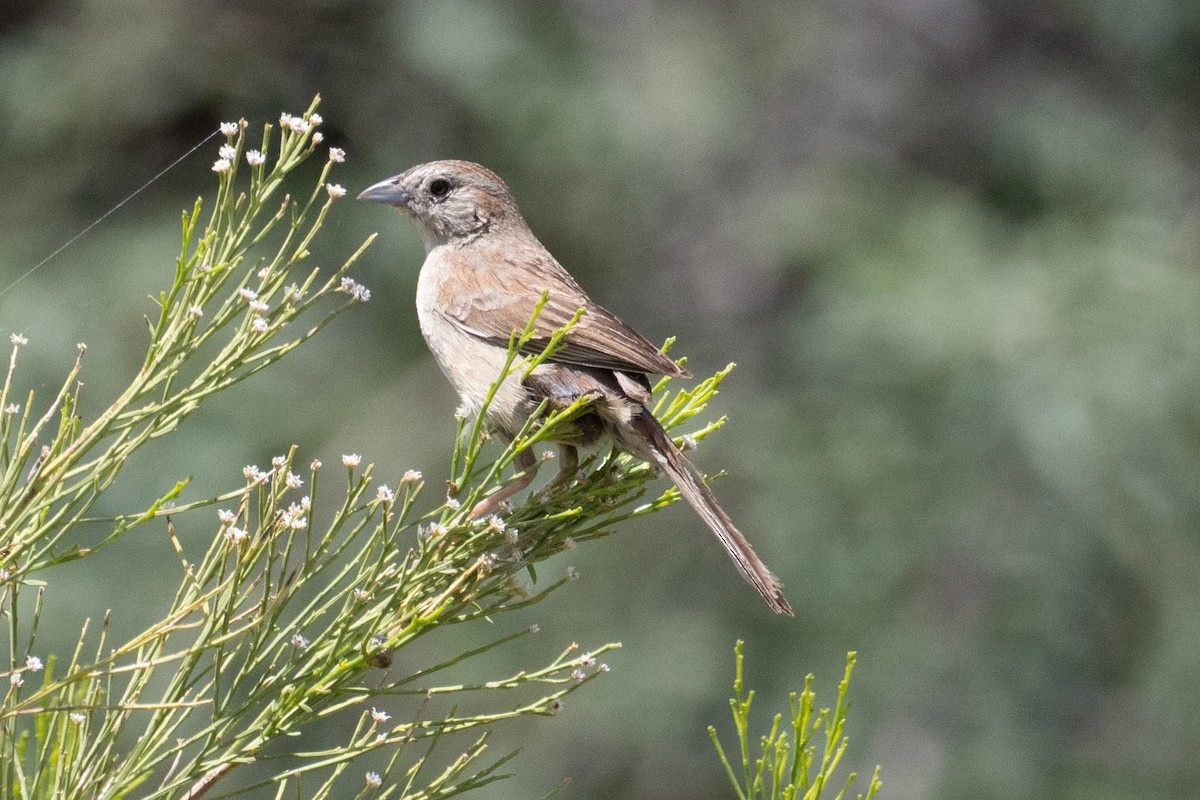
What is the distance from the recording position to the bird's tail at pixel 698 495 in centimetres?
284

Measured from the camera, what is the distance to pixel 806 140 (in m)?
9.40

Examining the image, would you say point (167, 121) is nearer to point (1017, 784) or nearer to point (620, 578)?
point (620, 578)

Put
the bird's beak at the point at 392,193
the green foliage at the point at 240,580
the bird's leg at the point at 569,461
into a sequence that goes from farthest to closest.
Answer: the bird's beak at the point at 392,193
the bird's leg at the point at 569,461
the green foliage at the point at 240,580

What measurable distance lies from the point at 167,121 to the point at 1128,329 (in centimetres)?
550

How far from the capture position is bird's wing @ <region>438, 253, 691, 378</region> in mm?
3256

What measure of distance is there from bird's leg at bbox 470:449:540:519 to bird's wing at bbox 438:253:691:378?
0.84 ft

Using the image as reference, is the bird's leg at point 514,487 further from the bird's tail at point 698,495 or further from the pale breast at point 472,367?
the bird's tail at point 698,495

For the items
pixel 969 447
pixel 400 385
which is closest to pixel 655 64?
pixel 400 385

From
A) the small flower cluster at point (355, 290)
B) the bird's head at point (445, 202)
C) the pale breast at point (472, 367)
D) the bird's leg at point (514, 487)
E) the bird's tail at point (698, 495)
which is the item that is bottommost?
the bird's tail at point (698, 495)

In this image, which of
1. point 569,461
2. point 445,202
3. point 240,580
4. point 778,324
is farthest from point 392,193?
point 778,324

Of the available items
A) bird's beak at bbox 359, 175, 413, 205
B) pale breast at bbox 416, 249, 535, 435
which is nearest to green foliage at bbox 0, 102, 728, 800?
pale breast at bbox 416, 249, 535, 435

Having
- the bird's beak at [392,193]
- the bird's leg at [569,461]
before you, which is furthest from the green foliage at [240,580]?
the bird's beak at [392,193]

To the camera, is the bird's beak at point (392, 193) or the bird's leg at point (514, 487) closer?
the bird's leg at point (514, 487)

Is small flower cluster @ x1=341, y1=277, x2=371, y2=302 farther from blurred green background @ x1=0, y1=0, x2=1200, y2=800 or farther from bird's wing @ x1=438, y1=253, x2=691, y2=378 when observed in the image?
blurred green background @ x1=0, y1=0, x2=1200, y2=800
